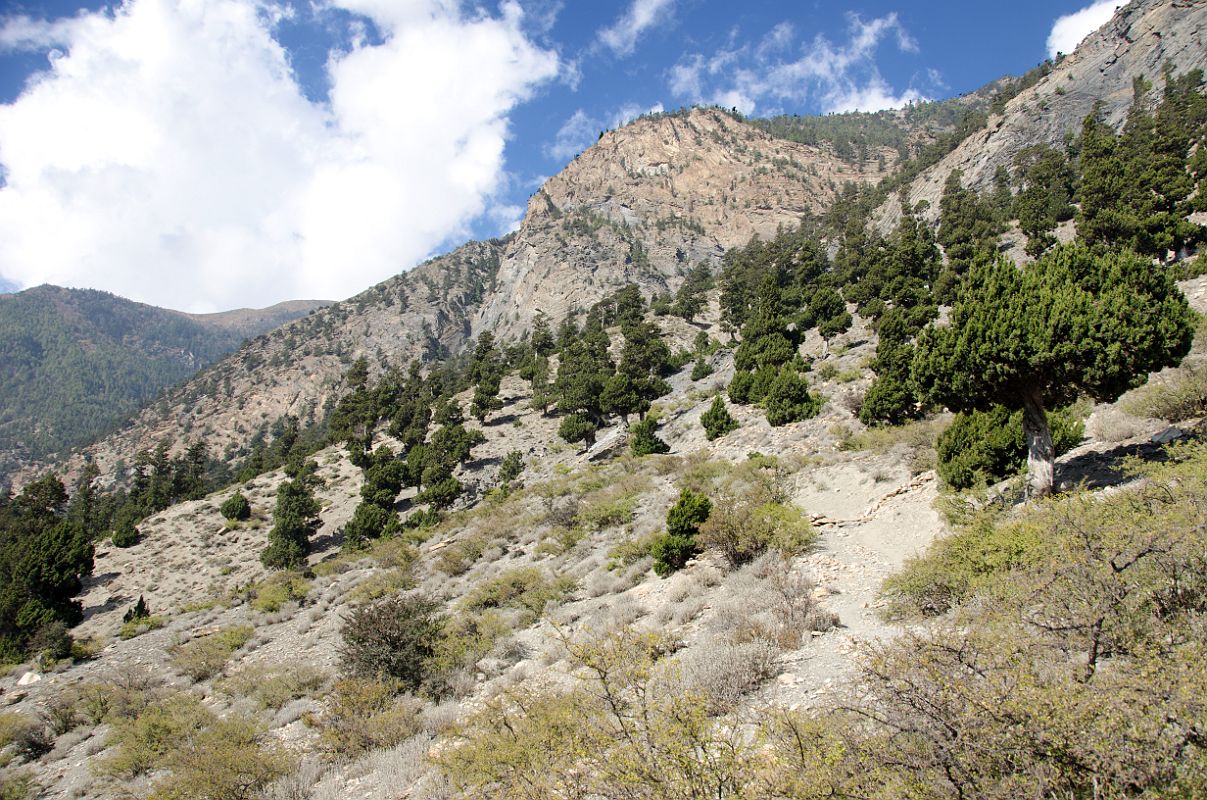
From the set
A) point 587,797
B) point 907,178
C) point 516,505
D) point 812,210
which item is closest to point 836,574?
point 587,797

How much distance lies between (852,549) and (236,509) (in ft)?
158

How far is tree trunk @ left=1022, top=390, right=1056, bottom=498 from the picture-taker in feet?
31.2

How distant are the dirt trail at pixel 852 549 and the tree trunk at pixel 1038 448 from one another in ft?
5.62

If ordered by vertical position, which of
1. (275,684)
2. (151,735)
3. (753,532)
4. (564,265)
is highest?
(564,265)

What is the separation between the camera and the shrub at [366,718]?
7.86 metres

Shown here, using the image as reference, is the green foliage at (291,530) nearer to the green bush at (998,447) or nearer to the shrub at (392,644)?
the shrub at (392,644)

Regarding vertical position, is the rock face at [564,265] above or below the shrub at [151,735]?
above

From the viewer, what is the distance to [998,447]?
11609 mm

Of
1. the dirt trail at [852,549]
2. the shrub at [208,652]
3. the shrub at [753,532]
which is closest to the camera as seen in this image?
the dirt trail at [852,549]

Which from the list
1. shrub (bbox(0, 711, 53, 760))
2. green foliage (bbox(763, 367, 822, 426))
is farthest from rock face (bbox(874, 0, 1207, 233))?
shrub (bbox(0, 711, 53, 760))

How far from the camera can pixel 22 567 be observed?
2736 centimetres

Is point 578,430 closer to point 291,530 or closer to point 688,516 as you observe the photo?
point 291,530

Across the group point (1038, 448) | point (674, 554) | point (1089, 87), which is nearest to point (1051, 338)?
point (1038, 448)

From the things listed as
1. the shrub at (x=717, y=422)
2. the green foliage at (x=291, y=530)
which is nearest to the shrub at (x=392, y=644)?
the shrub at (x=717, y=422)
